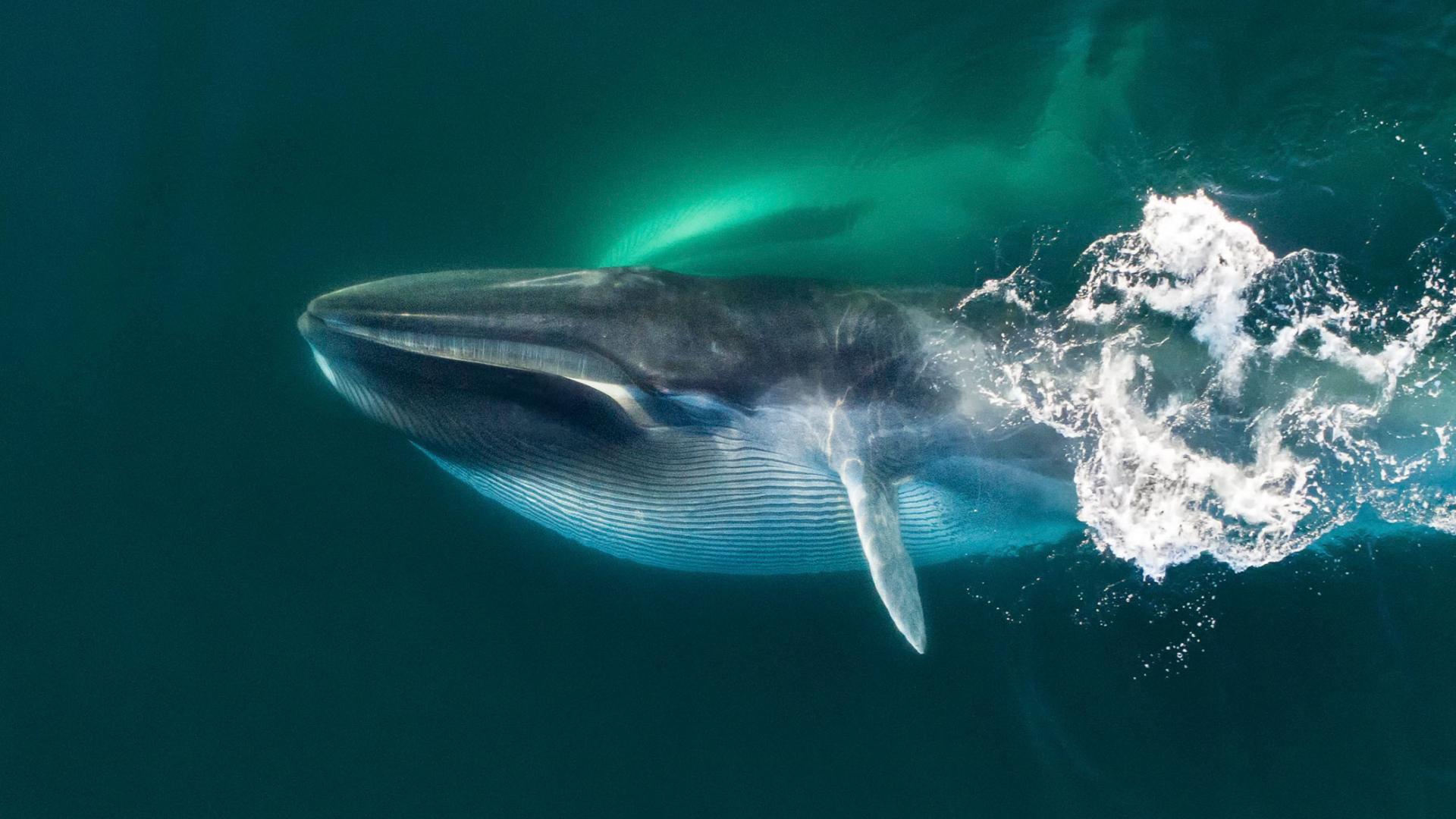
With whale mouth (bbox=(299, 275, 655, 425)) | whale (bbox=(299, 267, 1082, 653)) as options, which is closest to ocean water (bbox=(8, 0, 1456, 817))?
whale (bbox=(299, 267, 1082, 653))

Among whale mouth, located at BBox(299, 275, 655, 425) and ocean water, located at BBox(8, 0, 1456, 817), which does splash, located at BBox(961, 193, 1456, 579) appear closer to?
ocean water, located at BBox(8, 0, 1456, 817)

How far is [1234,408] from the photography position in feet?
24.7

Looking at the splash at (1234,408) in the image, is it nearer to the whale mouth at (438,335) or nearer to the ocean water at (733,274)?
the ocean water at (733,274)

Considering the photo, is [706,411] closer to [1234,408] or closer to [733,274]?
[733,274]

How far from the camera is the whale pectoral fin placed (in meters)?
6.31

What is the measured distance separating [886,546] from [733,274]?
455 centimetres

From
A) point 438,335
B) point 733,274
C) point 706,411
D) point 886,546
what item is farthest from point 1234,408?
point 438,335

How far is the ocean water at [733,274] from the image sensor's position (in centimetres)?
775

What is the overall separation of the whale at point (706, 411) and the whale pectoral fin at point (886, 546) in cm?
2

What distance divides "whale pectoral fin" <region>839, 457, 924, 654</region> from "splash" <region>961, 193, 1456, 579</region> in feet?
4.30

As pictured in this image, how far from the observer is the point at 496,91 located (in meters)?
11.0

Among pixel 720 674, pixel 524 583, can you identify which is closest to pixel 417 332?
pixel 524 583

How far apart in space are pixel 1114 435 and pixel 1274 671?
2768 millimetres

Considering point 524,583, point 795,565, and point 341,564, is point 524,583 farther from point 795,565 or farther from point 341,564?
point 795,565
